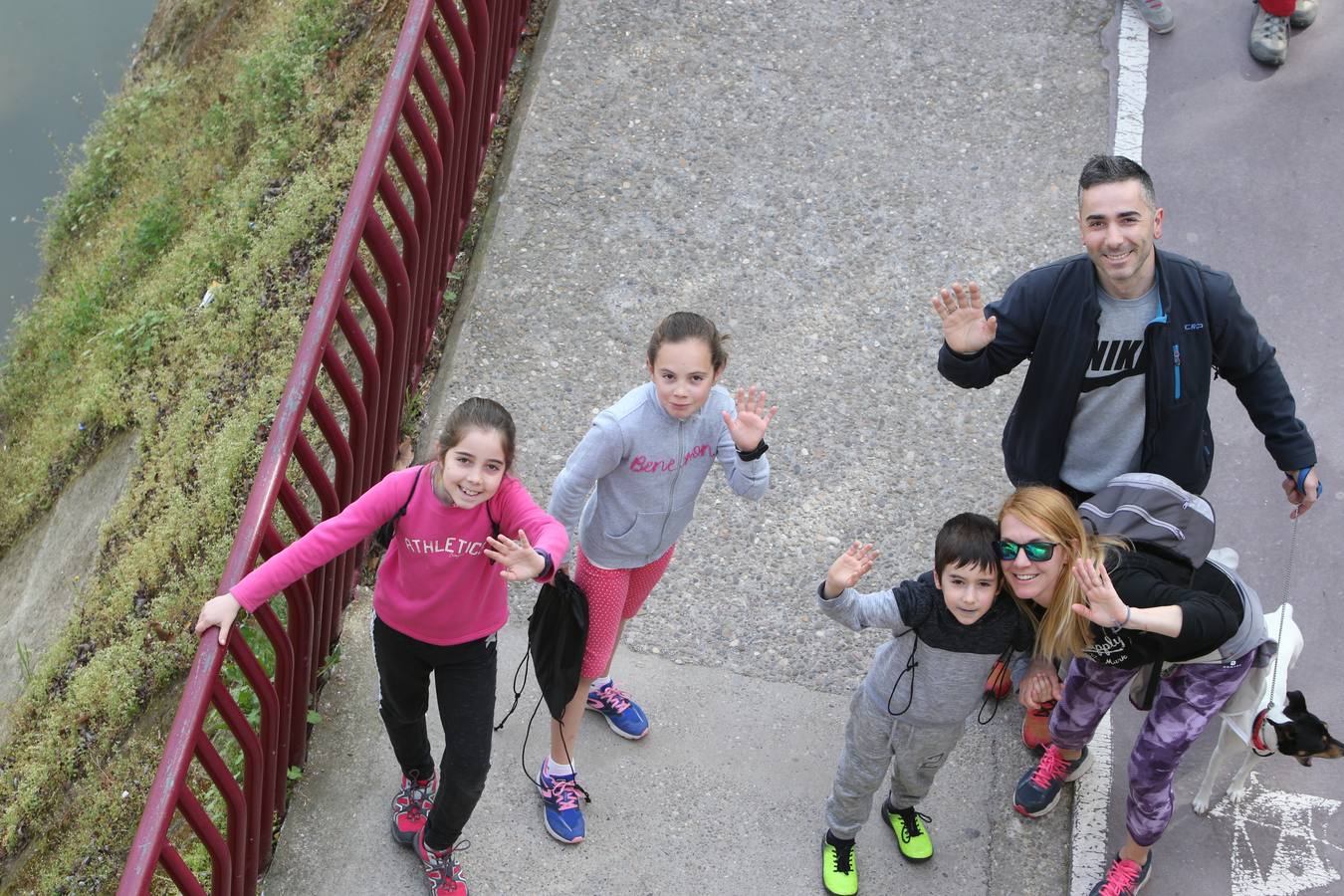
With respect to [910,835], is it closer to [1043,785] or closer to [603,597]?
[1043,785]

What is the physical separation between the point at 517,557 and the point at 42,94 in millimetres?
12890

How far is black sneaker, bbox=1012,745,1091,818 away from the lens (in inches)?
172

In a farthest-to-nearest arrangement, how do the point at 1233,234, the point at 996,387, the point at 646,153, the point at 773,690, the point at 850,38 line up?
the point at 850,38 → the point at 646,153 → the point at 1233,234 → the point at 996,387 → the point at 773,690

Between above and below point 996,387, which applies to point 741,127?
above

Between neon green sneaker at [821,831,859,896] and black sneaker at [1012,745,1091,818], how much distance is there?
0.60 metres

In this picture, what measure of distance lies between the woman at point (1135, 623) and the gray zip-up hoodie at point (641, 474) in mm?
789

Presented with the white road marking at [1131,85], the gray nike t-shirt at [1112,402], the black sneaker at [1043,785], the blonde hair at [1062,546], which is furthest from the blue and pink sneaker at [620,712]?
the white road marking at [1131,85]

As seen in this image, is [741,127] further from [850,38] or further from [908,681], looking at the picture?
[908,681]

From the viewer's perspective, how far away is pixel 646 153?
648cm

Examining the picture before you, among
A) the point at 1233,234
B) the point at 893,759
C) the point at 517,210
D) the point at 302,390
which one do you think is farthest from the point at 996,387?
the point at 302,390

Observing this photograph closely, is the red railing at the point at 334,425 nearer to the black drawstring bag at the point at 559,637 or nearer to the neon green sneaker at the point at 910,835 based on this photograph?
the black drawstring bag at the point at 559,637

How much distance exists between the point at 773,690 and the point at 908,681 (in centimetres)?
97

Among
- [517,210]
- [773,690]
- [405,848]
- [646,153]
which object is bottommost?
[405,848]

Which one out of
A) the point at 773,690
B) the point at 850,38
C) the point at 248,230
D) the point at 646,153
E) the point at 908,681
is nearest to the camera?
the point at 908,681
